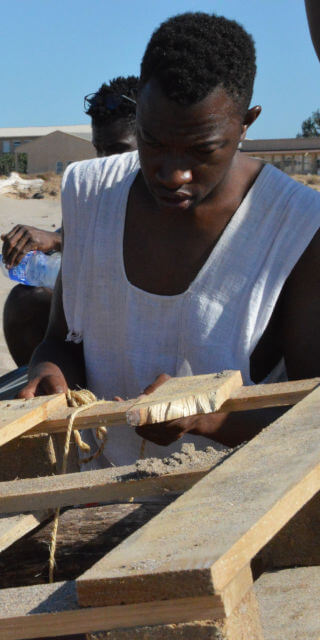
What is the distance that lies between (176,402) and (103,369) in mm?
1100

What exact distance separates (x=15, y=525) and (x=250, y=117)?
4.82 ft

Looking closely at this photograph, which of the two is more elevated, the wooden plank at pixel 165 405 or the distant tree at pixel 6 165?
the wooden plank at pixel 165 405

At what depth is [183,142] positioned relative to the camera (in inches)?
92.5

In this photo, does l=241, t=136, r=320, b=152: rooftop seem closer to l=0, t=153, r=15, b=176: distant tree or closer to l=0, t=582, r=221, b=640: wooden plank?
l=0, t=153, r=15, b=176: distant tree

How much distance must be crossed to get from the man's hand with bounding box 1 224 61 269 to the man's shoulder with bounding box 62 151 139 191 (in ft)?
3.81

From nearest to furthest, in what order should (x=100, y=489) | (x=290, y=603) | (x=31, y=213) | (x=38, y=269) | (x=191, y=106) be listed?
(x=290, y=603) → (x=100, y=489) → (x=191, y=106) → (x=38, y=269) → (x=31, y=213)

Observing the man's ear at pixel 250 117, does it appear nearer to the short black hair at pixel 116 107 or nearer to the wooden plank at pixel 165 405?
the wooden plank at pixel 165 405

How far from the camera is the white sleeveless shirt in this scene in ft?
8.71

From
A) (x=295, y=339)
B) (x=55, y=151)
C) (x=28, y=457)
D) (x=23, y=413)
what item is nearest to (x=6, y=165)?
(x=55, y=151)

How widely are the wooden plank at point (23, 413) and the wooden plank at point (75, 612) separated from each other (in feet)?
2.31

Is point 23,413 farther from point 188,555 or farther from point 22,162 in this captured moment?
point 22,162

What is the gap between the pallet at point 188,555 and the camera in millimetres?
1044

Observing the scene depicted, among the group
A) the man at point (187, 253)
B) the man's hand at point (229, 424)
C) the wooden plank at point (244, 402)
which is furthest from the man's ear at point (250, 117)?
the wooden plank at point (244, 402)

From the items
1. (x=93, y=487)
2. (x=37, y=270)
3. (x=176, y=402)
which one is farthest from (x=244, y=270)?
(x=37, y=270)
